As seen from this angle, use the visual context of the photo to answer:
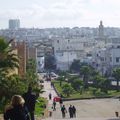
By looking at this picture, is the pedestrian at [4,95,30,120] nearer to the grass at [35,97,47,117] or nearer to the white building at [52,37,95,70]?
the grass at [35,97,47,117]

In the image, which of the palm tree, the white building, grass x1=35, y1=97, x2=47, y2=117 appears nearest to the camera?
the palm tree

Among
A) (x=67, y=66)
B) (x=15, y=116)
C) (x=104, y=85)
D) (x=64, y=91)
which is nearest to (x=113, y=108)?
(x=64, y=91)

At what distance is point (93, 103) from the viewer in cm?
5175

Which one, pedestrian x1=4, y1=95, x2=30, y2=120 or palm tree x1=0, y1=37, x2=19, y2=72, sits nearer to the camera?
pedestrian x1=4, y1=95, x2=30, y2=120

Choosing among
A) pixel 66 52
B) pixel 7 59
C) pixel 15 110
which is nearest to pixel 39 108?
pixel 7 59

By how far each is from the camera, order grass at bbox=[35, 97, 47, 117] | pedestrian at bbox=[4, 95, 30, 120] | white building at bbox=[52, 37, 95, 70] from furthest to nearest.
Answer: white building at bbox=[52, 37, 95, 70] → grass at bbox=[35, 97, 47, 117] → pedestrian at bbox=[4, 95, 30, 120]

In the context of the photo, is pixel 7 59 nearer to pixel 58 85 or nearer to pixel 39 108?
pixel 39 108

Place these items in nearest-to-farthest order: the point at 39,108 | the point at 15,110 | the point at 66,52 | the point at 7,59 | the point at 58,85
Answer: the point at 15,110, the point at 7,59, the point at 39,108, the point at 58,85, the point at 66,52

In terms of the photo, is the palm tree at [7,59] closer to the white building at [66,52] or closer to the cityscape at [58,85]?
the cityscape at [58,85]

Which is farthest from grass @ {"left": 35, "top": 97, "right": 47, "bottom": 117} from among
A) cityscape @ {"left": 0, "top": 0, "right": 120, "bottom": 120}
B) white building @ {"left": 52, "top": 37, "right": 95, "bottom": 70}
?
white building @ {"left": 52, "top": 37, "right": 95, "bottom": 70}

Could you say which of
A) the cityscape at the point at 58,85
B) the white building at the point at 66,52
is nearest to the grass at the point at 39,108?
the cityscape at the point at 58,85

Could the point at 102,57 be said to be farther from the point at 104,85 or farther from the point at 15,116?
the point at 15,116

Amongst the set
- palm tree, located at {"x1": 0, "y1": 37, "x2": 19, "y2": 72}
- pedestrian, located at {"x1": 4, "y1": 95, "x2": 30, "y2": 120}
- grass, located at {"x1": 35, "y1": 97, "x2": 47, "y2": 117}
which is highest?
palm tree, located at {"x1": 0, "y1": 37, "x2": 19, "y2": 72}

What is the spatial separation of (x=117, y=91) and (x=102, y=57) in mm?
43941
